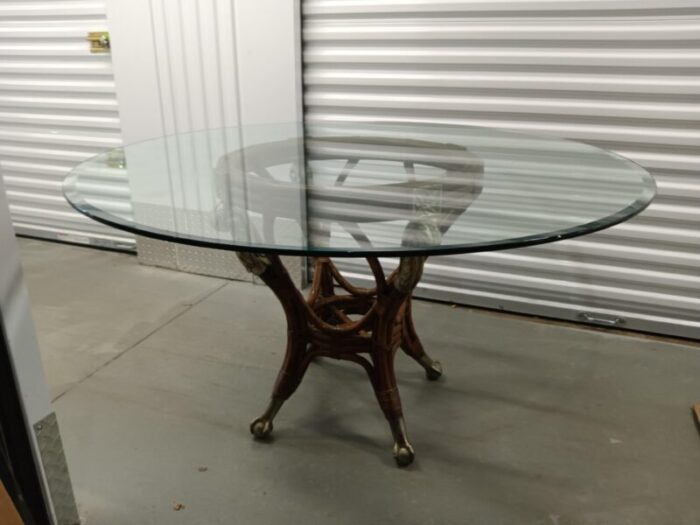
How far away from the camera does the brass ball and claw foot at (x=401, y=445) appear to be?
168cm

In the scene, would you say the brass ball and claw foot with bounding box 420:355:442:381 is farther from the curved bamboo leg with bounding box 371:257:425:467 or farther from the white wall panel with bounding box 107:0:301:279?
the white wall panel with bounding box 107:0:301:279

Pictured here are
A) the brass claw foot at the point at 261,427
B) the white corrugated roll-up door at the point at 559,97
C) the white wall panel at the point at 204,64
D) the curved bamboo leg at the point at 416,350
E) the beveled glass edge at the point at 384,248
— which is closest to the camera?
the beveled glass edge at the point at 384,248

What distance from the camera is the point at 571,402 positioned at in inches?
78.0

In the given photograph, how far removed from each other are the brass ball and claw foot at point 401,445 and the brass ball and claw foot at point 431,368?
39 centimetres

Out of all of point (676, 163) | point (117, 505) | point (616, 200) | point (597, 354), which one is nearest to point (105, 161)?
point (117, 505)

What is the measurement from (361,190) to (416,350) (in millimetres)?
757

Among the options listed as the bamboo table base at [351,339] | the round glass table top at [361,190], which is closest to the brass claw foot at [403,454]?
the bamboo table base at [351,339]

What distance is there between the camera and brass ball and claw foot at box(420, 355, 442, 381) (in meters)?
2.10

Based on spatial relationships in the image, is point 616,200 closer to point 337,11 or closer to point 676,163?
point 676,163

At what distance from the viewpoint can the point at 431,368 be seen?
2.10 metres

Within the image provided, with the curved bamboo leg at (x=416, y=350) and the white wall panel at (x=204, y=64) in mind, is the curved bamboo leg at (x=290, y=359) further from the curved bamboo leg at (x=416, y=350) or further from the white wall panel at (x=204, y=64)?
the white wall panel at (x=204, y=64)

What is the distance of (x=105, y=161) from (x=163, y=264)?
4.65 feet

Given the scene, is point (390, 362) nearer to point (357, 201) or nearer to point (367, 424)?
point (367, 424)

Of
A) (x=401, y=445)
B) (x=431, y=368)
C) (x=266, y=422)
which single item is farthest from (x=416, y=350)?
(x=266, y=422)
